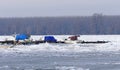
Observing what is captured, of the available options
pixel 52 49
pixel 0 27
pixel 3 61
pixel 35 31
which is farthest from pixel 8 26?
pixel 3 61

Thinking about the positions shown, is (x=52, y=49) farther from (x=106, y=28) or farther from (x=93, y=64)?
(x=106, y=28)

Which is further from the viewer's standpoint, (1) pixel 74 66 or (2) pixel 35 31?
(2) pixel 35 31

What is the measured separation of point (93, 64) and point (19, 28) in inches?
4667

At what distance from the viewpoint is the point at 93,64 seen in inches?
1236

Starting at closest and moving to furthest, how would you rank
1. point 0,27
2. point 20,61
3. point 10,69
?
point 10,69, point 20,61, point 0,27

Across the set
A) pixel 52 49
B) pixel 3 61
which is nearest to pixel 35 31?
pixel 52 49

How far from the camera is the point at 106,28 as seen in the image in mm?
145250

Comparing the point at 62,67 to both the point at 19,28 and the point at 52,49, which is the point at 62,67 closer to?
the point at 52,49

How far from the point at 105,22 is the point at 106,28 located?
35.8 ft

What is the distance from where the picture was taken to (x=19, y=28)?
490 feet

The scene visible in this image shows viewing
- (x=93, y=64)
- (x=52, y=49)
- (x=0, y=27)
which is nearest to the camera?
(x=93, y=64)

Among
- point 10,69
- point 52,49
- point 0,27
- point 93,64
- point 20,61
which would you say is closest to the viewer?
point 10,69

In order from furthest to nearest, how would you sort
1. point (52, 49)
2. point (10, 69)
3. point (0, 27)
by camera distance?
1. point (0, 27)
2. point (52, 49)
3. point (10, 69)

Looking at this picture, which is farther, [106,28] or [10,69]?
[106,28]
